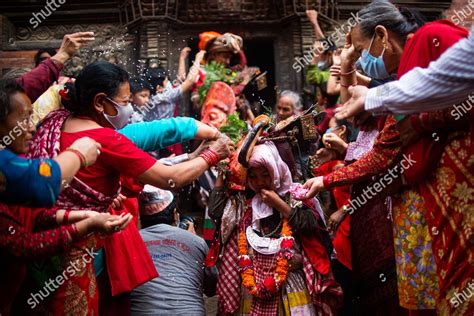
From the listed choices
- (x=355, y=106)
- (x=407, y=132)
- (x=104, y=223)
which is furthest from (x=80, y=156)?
(x=407, y=132)

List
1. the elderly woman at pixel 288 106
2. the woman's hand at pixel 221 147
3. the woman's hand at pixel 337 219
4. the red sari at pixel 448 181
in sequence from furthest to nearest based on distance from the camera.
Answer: the elderly woman at pixel 288 106, the woman's hand at pixel 337 219, the woman's hand at pixel 221 147, the red sari at pixel 448 181

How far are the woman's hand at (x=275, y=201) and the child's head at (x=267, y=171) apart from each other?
0.22ft

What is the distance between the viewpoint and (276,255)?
360cm

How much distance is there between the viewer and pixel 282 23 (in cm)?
848

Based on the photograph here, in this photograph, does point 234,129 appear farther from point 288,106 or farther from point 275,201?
point 288,106

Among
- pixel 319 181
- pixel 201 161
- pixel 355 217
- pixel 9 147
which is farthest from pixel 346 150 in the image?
pixel 9 147

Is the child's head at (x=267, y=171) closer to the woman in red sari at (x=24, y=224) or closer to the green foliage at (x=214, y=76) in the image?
the woman in red sari at (x=24, y=224)

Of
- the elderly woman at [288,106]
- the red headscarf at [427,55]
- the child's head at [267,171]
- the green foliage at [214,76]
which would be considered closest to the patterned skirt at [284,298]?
the child's head at [267,171]

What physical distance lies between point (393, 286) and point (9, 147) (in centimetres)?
240

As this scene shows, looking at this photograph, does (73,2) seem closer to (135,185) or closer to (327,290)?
A: (135,185)

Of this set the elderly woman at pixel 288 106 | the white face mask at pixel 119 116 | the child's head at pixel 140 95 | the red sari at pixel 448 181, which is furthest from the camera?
the child's head at pixel 140 95

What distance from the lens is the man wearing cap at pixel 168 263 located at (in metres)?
3.41

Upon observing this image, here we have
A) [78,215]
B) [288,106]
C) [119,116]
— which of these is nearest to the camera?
[78,215]

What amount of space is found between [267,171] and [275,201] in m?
0.20
